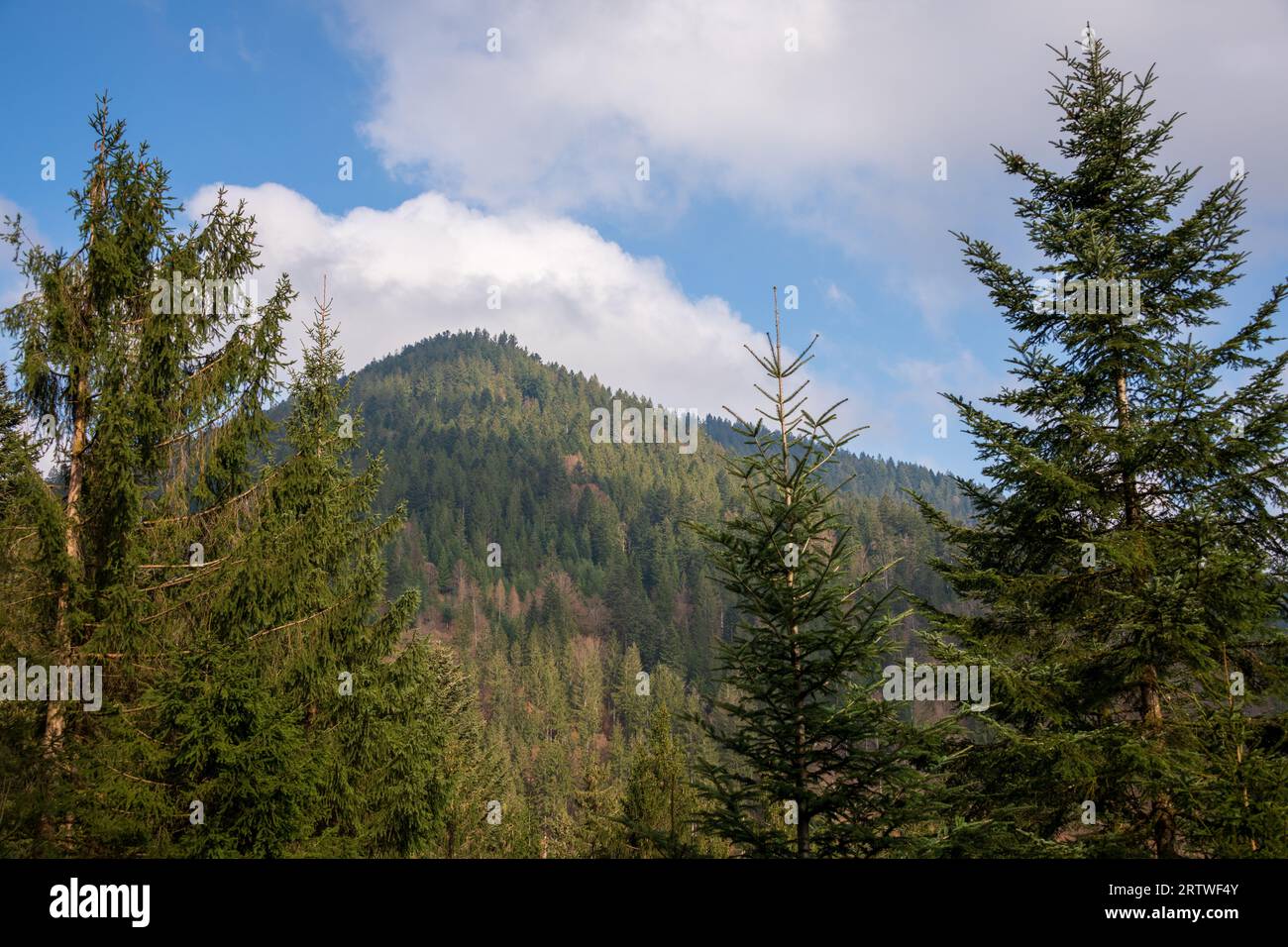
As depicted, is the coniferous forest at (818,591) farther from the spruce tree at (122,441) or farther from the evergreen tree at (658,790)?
the evergreen tree at (658,790)

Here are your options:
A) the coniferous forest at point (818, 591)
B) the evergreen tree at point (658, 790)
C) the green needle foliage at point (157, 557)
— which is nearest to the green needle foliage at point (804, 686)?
the coniferous forest at point (818, 591)

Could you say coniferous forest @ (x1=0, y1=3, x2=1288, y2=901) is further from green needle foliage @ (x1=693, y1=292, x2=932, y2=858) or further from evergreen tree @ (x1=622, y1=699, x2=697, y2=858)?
evergreen tree @ (x1=622, y1=699, x2=697, y2=858)

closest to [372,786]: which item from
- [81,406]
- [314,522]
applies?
[314,522]

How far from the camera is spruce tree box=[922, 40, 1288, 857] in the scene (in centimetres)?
853

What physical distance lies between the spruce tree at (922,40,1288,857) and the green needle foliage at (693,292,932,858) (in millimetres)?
1267

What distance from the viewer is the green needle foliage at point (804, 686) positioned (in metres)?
7.45

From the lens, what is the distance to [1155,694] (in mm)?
9281

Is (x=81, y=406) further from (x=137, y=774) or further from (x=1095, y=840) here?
(x=1095, y=840)

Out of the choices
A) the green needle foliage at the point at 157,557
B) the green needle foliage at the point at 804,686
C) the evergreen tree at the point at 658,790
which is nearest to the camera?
the green needle foliage at the point at 804,686

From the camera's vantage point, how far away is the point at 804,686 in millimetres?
7965

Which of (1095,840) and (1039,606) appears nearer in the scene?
(1095,840)

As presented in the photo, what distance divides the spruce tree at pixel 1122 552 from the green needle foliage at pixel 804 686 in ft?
4.16

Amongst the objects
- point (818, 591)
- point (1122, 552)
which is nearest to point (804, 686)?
point (818, 591)
